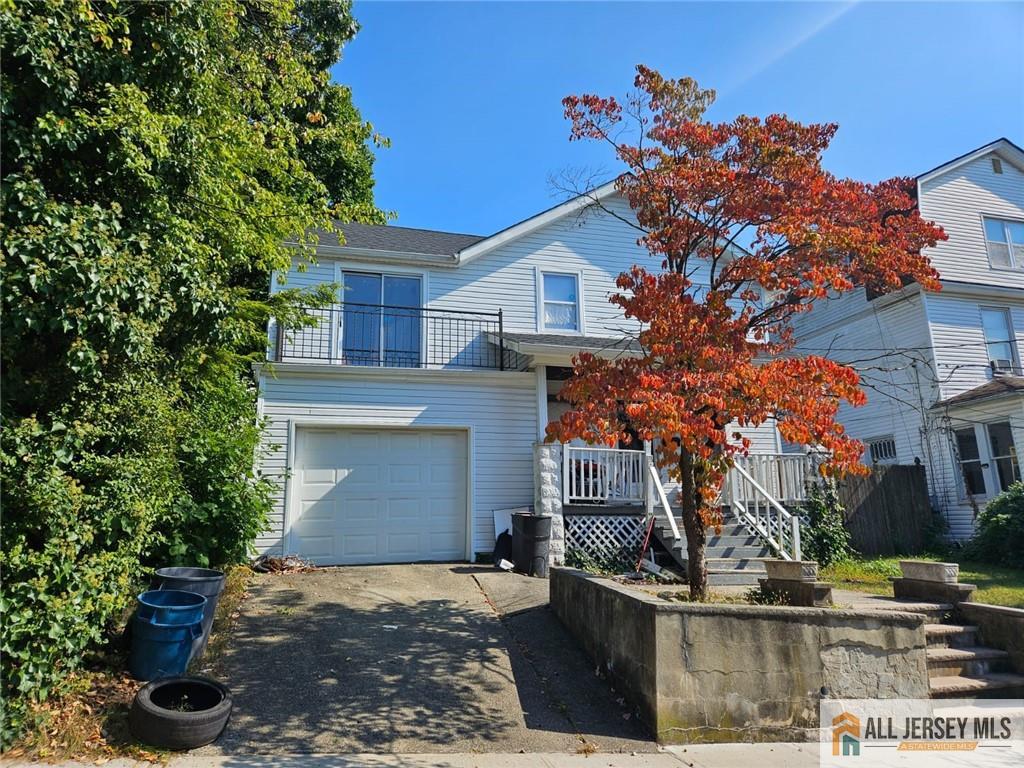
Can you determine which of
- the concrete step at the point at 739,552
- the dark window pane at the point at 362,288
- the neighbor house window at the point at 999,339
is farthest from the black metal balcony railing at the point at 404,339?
the neighbor house window at the point at 999,339

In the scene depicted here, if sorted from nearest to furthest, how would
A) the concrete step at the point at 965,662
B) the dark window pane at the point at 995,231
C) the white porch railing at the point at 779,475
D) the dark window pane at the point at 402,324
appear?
the concrete step at the point at 965,662 < the white porch railing at the point at 779,475 < the dark window pane at the point at 402,324 < the dark window pane at the point at 995,231

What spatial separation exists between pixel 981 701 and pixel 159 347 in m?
8.43

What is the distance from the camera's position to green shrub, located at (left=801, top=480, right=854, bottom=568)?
34.8ft

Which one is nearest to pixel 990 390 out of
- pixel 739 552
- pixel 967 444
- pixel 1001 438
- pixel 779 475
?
pixel 1001 438

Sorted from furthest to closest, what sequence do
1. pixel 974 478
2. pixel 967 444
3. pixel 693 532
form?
pixel 967 444
pixel 974 478
pixel 693 532

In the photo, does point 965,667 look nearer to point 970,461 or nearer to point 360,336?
point 970,461

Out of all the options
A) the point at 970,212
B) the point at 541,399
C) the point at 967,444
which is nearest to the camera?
the point at 541,399

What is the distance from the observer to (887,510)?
12477 millimetres

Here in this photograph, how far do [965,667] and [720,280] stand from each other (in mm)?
4632

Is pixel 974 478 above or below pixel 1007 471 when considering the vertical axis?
below

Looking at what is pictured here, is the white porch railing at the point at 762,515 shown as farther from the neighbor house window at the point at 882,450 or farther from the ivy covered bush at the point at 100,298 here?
the ivy covered bush at the point at 100,298

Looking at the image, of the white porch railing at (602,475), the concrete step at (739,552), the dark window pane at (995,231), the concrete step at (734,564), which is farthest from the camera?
the dark window pane at (995,231)

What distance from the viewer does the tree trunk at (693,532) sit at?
600 centimetres

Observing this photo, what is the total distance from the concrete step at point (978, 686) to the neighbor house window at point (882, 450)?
33.2 feet
